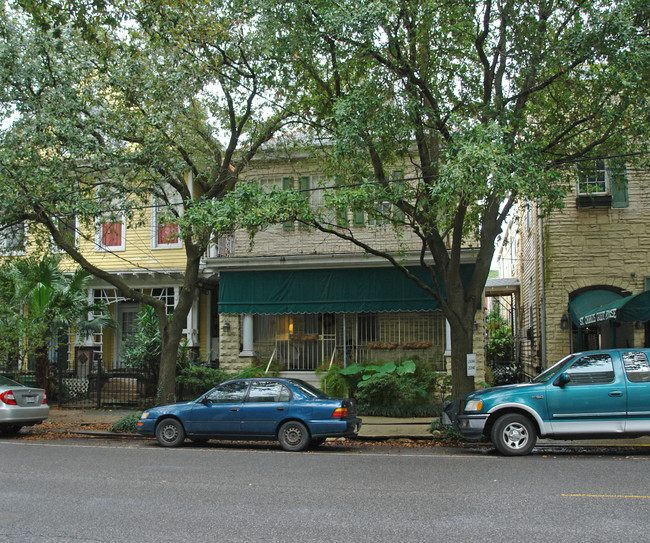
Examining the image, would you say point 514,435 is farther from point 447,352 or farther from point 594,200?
point 594,200

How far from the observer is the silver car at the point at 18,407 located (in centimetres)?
1378

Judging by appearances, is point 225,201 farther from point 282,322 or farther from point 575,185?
point 575,185

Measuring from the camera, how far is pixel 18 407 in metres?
13.9

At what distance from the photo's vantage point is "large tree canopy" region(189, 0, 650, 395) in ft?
36.9

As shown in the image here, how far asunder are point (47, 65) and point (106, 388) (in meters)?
9.85

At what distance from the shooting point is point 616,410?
10500 millimetres

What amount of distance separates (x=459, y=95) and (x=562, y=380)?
647 cm

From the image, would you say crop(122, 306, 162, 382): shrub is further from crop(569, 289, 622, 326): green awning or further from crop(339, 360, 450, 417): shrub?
crop(569, 289, 622, 326): green awning

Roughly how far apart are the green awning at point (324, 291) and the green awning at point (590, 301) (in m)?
2.88

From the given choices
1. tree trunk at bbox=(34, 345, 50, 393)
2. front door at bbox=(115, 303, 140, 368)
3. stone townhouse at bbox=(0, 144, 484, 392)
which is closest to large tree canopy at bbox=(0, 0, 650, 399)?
stone townhouse at bbox=(0, 144, 484, 392)

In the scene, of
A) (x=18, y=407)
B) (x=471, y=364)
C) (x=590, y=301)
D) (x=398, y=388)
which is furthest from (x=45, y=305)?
(x=590, y=301)

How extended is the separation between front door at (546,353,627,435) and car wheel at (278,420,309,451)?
14.2 feet

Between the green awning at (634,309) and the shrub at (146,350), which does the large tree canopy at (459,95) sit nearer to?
the green awning at (634,309)

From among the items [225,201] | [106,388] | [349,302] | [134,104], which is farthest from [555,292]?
[106,388]
